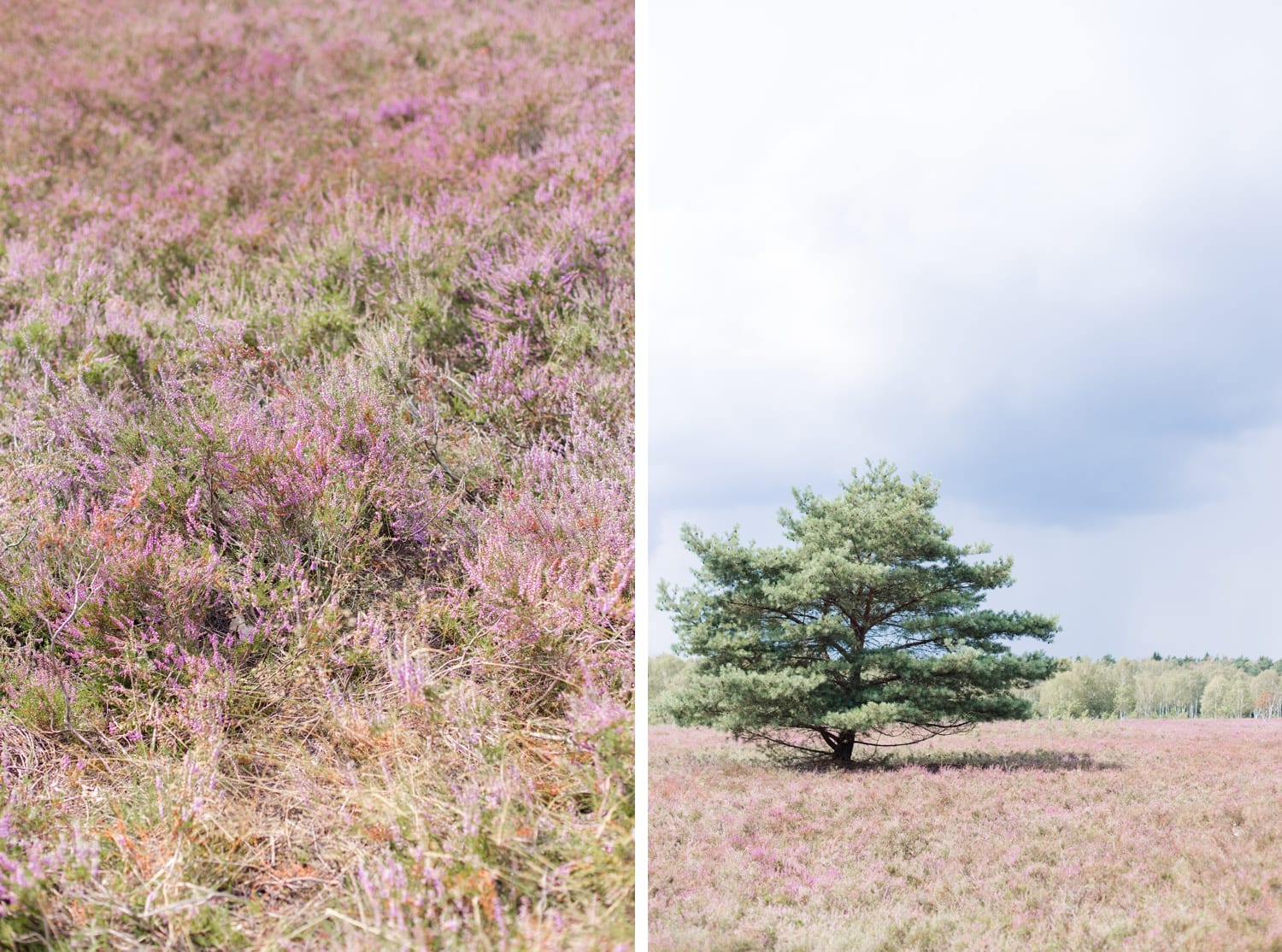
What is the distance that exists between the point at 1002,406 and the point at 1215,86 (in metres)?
1.69

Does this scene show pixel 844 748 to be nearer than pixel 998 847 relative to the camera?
No

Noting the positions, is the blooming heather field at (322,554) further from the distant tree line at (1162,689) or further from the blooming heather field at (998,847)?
the distant tree line at (1162,689)

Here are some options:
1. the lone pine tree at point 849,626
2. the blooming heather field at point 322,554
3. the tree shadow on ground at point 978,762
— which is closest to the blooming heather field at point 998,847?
the tree shadow on ground at point 978,762

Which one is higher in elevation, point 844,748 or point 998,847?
point 844,748

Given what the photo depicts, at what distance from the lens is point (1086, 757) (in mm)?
3191

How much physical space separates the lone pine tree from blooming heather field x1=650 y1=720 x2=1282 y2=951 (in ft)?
0.62

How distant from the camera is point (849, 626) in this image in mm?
3621

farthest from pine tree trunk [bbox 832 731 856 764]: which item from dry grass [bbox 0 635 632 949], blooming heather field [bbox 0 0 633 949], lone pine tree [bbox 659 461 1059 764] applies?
dry grass [bbox 0 635 632 949]

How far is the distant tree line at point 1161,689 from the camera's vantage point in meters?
3.11

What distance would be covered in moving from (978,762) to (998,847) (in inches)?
15.1

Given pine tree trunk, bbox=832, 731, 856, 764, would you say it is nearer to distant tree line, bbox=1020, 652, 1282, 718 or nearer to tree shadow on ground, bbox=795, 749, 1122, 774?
tree shadow on ground, bbox=795, 749, 1122, 774

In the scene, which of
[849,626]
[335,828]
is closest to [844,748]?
[849,626]

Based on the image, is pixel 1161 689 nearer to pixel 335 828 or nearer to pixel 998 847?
pixel 998 847

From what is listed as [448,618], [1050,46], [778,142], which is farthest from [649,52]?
[448,618]
